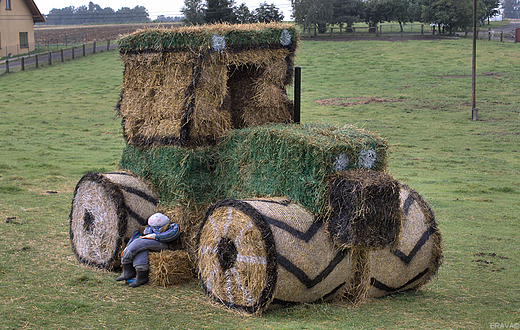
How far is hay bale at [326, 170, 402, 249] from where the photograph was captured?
6828 mm

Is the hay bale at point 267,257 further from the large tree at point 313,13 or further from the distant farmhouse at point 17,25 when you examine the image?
the large tree at point 313,13

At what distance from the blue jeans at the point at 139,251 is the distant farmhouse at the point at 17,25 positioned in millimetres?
46584

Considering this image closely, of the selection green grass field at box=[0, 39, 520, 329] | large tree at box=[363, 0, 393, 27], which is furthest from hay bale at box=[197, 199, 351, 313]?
large tree at box=[363, 0, 393, 27]

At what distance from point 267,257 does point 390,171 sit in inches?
127

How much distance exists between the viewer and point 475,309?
293 inches

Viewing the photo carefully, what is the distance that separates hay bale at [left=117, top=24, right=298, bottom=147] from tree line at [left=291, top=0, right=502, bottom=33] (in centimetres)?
4641

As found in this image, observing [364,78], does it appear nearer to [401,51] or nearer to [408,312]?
[401,51]

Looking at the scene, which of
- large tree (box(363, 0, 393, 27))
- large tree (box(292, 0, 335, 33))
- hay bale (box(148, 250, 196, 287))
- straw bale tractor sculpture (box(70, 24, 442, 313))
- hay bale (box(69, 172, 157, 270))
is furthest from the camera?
large tree (box(363, 0, 393, 27))

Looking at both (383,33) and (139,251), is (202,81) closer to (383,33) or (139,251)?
(139,251)

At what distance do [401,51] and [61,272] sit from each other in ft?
129

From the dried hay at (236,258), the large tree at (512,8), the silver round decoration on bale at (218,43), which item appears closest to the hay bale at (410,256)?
the dried hay at (236,258)

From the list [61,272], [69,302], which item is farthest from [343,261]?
[61,272]

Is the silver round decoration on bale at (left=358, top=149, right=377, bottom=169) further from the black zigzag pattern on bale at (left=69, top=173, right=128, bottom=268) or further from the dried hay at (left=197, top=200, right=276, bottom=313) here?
the black zigzag pattern on bale at (left=69, top=173, right=128, bottom=268)

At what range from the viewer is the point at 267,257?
6.77 metres
